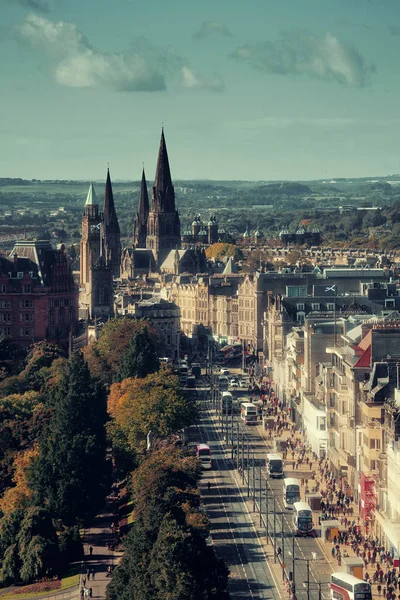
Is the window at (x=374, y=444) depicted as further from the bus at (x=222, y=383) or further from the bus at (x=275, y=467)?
the bus at (x=222, y=383)

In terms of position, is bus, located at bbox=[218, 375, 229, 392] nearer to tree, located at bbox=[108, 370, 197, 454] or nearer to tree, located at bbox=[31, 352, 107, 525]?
tree, located at bbox=[108, 370, 197, 454]

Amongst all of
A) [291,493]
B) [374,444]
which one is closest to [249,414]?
[291,493]

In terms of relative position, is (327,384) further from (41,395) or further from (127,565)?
(127,565)

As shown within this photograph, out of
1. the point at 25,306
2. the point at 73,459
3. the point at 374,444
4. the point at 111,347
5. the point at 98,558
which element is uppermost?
the point at 374,444

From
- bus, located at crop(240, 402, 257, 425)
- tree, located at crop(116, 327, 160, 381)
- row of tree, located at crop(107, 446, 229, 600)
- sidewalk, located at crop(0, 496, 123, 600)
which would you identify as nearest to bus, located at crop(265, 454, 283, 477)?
sidewalk, located at crop(0, 496, 123, 600)

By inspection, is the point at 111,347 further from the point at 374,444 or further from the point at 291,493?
the point at 374,444

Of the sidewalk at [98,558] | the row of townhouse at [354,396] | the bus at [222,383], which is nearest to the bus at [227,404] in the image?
the row of townhouse at [354,396]
